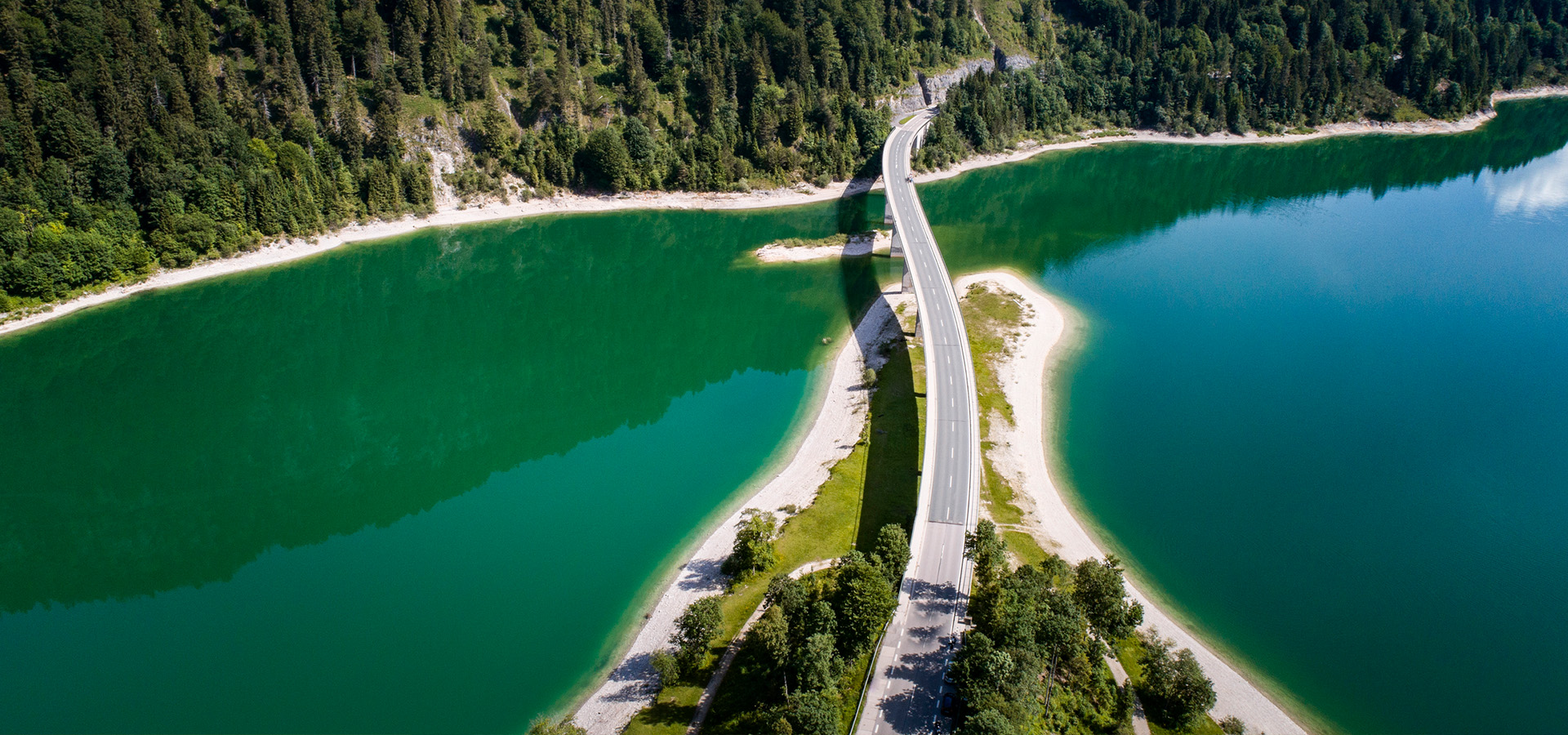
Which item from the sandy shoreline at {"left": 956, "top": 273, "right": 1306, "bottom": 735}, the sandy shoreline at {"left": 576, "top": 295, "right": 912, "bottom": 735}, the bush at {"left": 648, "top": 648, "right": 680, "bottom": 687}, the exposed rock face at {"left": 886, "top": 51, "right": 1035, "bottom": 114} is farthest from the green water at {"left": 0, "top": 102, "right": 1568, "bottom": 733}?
the exposed rock face at {"left": 886, "top": 51, "right": 1035, "bottom": 114}

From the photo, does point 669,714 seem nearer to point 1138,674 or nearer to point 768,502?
point 768,502

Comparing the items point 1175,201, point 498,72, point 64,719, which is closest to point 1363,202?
point 1175,201

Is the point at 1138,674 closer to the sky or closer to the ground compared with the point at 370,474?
closer to the ground

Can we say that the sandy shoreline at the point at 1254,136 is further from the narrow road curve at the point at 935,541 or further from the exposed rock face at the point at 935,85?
the narrow road curve at the point at 935,541

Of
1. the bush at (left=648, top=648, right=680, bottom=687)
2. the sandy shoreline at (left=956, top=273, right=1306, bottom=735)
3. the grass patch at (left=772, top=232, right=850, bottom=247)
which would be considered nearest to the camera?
the bush at (left=648, top=648, right=680, bottom=687)

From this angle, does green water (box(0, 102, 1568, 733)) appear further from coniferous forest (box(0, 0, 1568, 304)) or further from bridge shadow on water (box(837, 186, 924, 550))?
coniferous forest (box(0, 0, 1568, 304))

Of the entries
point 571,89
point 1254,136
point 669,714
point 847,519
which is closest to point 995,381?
point 847,519
